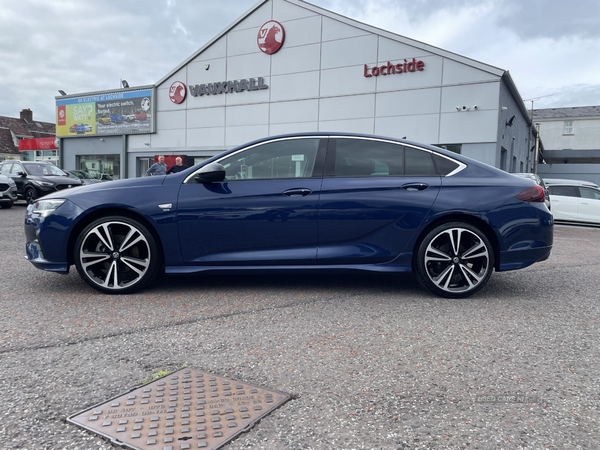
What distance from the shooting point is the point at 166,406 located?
2312 mm

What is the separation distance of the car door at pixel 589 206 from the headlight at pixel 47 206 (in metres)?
14.6

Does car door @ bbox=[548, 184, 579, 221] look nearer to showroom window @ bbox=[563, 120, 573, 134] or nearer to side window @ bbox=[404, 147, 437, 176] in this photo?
side window @ bbox=[404, 147, 437, 176]

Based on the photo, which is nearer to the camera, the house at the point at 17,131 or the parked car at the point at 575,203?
the parked car at the point at 575,203

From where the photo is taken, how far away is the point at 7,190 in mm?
15047

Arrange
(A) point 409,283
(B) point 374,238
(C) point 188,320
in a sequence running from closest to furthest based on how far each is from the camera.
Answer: (C) point 188,320, (B) point 374,238, (A) point 409,283

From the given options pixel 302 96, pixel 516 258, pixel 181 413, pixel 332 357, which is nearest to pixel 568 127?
pixel 302 96

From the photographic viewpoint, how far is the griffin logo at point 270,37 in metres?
23.2

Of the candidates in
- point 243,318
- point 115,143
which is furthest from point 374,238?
point 115,143

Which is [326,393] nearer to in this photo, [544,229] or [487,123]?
[544,229]

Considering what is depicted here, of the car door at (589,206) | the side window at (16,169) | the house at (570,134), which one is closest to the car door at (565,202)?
the car door at (589,206)

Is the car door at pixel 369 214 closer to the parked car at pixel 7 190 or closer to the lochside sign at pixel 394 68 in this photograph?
the parked car at pixel 7 190

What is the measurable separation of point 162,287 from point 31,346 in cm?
174

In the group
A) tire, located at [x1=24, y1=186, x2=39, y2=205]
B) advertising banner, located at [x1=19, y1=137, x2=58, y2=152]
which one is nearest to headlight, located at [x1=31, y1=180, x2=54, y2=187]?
tire, located at [x1=24, y1=186, x2=39, y2=205]

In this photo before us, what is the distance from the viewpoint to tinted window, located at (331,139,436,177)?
4.58 meters
